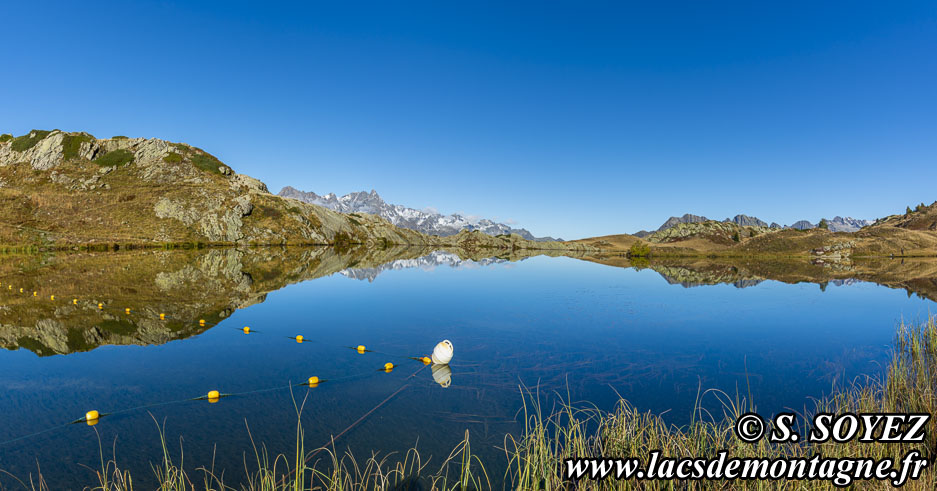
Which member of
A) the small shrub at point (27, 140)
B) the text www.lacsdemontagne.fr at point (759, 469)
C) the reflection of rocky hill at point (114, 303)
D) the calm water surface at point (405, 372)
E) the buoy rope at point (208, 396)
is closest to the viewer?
the text www.lacsdemontagne.fr at point (759, 469)

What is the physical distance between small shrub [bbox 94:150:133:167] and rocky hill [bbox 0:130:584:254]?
23 cm

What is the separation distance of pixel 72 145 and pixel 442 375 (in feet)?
537

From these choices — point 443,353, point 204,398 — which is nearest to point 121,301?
point 204,398

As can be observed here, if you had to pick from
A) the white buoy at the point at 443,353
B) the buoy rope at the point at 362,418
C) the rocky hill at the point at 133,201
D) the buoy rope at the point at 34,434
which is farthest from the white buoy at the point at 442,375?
the rocky hill at the point at 133,201

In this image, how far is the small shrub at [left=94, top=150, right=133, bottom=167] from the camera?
116 meters

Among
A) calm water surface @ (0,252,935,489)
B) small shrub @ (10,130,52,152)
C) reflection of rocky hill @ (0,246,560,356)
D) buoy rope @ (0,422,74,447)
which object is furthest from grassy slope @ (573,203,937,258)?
small shrub @ (10,130,52,152)

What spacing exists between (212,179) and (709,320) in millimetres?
140035

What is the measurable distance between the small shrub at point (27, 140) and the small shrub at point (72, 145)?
9.17 metres

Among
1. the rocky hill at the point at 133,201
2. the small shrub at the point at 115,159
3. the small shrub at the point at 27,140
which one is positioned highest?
the small shrub at the point at 27,140

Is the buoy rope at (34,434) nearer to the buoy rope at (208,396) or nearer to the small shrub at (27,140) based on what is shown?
the buoy rope at (208,396)

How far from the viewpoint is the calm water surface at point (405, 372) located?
809 cm

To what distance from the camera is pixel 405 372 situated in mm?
A: 12516

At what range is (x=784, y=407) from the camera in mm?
9734

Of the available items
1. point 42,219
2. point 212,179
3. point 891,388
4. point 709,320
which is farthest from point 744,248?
point 42,219
